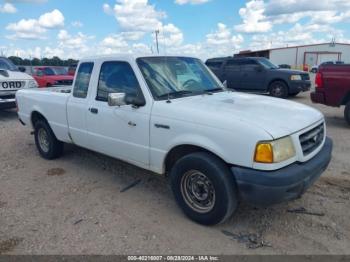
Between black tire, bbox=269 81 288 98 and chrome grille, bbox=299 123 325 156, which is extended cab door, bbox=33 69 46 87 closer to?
black tire, bbox=269 81 288 98

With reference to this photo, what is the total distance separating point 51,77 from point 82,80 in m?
9.91

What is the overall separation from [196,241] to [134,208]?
1.03 metres

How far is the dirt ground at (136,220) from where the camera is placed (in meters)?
3.18

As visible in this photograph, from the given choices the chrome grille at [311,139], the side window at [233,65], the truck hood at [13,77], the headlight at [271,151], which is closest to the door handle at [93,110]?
the headlight at [271,151]

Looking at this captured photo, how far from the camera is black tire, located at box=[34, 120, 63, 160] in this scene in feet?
18.8

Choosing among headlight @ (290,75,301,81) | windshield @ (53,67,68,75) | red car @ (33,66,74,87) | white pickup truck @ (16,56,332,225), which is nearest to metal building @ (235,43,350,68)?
headlight @ (290,75,301,81)

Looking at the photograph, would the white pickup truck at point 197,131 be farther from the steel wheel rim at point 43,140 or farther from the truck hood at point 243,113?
the steel wheel rim at point 43,140

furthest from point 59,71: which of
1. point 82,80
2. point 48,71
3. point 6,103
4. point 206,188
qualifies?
point 206,188

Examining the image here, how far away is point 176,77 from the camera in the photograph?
419 cm

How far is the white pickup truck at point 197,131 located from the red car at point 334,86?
182 inches

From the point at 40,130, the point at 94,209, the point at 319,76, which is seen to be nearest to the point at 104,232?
the point at 94,209

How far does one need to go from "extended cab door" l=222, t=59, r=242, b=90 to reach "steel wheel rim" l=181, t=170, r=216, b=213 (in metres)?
11.6

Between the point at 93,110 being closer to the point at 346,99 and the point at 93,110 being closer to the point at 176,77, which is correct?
the point at 176,77

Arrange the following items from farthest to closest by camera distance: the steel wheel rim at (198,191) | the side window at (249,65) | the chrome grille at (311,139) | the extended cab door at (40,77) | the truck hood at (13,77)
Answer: the side window at (249,65)
the extended cab door at (40,77)
the truck hood at (13,77)
the steel wheel rim at (198,191)
the chrome grille at (311,139)
